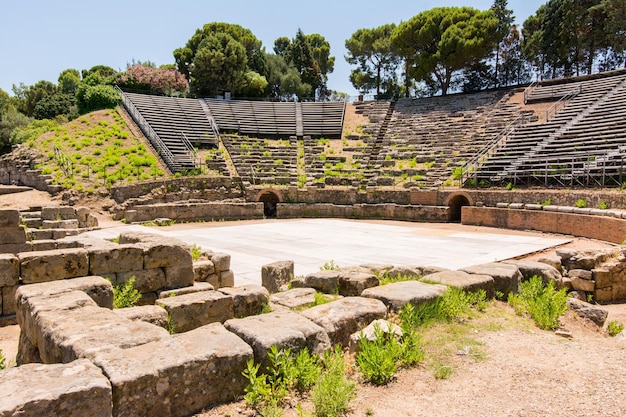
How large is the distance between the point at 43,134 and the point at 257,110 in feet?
54.4

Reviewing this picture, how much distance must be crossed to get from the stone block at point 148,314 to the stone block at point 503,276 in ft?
17.3

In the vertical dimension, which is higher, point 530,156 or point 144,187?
point 530,156

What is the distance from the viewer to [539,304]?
6.38m

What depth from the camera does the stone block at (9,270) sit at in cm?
700

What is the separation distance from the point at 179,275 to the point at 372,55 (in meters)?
50.8

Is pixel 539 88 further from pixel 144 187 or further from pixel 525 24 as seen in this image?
pixel 144 187

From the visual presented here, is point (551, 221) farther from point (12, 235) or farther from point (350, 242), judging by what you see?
point (12, 235)

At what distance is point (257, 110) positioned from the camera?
3784cm

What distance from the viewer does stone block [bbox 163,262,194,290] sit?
7.98 meters

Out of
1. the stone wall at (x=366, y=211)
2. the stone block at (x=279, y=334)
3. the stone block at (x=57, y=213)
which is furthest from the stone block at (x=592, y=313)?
the stone block at (x=57, y=213)

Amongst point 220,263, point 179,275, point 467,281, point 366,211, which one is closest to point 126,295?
point 179,275

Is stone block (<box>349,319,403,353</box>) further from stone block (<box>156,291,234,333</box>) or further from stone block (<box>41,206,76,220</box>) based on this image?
stone block (<box>41,206,76,220</box>)

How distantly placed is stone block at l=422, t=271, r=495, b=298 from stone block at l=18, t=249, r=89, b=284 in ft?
Result: 19.7

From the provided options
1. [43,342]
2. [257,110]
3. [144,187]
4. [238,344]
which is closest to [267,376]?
[238,344]
